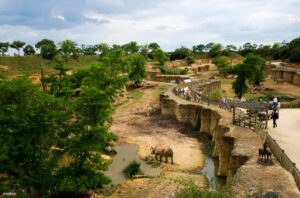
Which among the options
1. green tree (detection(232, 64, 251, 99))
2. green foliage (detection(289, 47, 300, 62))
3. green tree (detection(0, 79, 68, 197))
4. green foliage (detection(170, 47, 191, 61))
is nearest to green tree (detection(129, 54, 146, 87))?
green tree (detection(232, 64, 251, 99))

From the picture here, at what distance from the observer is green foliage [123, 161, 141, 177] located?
1101 inches

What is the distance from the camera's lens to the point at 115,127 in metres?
44.1

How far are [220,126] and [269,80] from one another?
177 feet

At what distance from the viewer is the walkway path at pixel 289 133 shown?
21528 mm

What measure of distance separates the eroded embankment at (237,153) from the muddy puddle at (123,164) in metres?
5.60

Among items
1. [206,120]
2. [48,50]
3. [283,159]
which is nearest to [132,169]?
[283,159]

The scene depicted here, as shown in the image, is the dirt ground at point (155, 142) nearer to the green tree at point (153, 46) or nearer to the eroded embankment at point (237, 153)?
the eroded embankment at point (237, 153)

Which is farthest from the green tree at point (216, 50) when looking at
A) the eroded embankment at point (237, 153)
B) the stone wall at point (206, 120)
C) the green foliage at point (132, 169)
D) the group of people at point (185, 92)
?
the green foliage at point (132, 169)

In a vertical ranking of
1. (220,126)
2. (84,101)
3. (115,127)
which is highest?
(84,101)

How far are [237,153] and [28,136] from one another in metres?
12.2

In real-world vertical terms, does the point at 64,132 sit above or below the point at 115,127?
above

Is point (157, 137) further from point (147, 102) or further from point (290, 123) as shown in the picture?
point (147, 102)

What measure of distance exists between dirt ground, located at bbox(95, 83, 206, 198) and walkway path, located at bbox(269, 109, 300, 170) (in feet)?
19.4

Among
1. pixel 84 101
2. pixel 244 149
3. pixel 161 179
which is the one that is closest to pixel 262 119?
pixel 244 149
